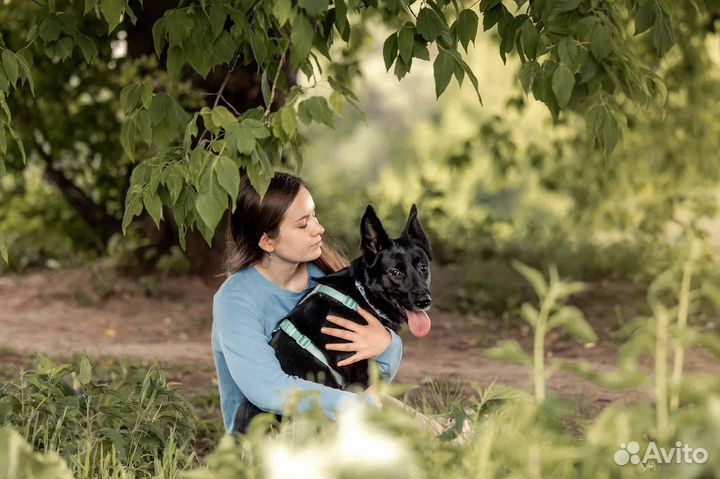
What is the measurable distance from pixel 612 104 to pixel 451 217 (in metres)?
7.78

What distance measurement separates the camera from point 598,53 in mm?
3820

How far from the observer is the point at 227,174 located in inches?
140

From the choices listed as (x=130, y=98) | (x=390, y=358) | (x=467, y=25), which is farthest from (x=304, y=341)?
(x=467, y=25)

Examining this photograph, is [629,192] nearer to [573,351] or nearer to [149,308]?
[573,351]

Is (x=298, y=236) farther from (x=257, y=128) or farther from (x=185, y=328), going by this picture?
(x=185, y=328)

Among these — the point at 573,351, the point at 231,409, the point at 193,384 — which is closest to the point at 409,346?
the point at 573,351

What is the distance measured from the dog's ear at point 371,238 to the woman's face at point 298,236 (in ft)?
0.56

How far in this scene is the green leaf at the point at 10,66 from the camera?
3.90 m

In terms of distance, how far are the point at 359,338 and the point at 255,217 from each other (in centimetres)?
63

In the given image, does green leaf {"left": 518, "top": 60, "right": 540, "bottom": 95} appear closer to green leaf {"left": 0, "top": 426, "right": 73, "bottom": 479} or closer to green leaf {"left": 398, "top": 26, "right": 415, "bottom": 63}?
Answer: green leaf {"left": 398, "top": 26, "right": 415, "bottom": 63}

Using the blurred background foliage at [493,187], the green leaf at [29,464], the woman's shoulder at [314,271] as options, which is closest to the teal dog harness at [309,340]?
the woman's shoulder at [314,271]

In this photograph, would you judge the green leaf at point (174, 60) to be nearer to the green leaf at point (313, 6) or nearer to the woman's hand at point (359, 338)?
the green leaf at point (313, 6)

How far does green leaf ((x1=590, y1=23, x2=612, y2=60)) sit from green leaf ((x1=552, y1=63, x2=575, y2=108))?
13cm

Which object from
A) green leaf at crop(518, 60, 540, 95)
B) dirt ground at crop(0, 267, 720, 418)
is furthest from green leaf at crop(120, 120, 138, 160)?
dirt ground at crop(0, 267, 720, 418)
